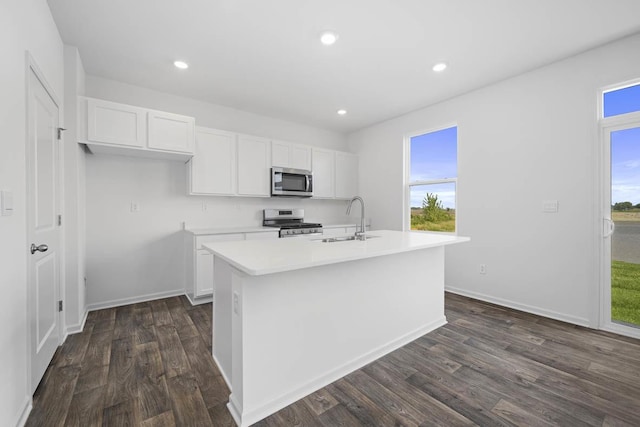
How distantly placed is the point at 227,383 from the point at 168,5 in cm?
272

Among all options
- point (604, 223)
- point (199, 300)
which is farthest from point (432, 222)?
point (199, 300)

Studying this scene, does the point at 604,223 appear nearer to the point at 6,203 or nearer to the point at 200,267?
the point at 200,267

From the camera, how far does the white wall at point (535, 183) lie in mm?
2674

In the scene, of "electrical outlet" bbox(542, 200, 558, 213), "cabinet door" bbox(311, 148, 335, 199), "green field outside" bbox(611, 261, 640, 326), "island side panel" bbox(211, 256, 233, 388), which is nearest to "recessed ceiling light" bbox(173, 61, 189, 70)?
"island side panel" bbox(211, 256, 233, 388)

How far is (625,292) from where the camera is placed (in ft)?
8.41

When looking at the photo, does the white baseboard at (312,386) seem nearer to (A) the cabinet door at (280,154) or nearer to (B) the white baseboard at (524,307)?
(B) the white baseboard at (524,307)

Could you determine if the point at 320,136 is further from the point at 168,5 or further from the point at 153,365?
the point at 153,365

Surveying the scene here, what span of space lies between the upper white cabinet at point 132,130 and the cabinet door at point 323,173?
201cm

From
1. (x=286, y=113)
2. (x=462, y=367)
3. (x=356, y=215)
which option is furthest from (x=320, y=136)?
(x=462, y=367)

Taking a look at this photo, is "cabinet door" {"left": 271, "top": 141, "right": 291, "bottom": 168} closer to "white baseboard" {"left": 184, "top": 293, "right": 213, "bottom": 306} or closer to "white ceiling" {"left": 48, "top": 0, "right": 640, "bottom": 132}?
"white ceiling" {"left": 48, "top": 0, "right": 640, "bottom": 132}

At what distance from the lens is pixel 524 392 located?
1759 millimetres

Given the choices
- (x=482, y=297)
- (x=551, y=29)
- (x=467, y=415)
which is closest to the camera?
(x=467, y=415)

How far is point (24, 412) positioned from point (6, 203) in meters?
1.15

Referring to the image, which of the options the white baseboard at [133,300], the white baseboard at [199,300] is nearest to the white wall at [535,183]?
A: the white baseboard at [199,300]
